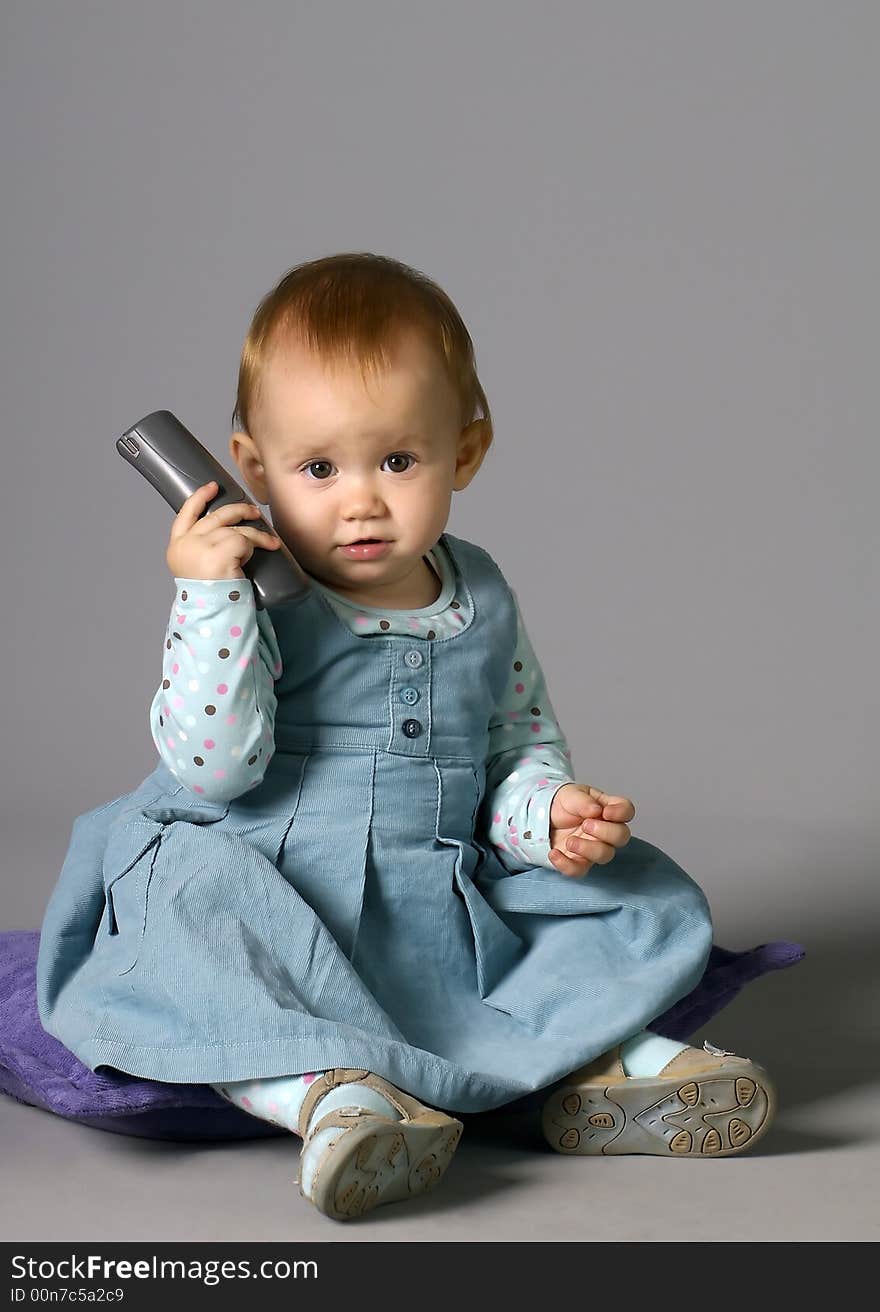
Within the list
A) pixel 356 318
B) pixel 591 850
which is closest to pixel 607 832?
pixel 591 850

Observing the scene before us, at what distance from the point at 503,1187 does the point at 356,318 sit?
91cm

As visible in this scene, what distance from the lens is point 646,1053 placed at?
199cm

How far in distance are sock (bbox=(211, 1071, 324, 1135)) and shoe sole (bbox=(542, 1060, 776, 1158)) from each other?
0.95 ft

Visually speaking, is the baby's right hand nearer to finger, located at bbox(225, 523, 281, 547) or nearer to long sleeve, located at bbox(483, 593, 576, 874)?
finger, located at bbox(225, 523, 281, 547)

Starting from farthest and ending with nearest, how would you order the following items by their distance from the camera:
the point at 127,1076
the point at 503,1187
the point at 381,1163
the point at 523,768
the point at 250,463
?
the point at 523,768, the point at 250,463, the point at 127,1076, the point at 503,1187, the point at 381,1163

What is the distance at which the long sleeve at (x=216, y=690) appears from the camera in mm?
1959

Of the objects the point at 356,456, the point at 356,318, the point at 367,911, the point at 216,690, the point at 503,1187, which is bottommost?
the point at 503,1187

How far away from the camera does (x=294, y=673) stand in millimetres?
2088

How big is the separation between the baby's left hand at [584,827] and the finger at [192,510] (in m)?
0.51

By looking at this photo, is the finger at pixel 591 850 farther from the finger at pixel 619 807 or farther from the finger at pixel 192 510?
the finger at pixel 192 510

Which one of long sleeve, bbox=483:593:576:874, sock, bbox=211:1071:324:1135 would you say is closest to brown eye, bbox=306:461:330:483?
long sleeve, bbox=483:593:576:874

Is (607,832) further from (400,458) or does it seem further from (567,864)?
(400,458)

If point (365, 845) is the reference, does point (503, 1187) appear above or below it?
below
